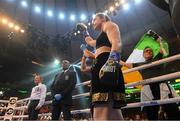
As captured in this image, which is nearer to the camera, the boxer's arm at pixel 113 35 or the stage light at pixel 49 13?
the boxer's arm at pixel 113 35

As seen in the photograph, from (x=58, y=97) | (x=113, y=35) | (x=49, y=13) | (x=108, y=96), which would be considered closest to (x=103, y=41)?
(x=113, y=35)

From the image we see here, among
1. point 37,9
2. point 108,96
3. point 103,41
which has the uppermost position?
point 37,9

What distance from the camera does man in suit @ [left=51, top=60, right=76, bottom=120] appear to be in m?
4.29

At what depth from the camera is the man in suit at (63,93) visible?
4.29 m

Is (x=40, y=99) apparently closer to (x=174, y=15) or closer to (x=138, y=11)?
(x=174, y=15)

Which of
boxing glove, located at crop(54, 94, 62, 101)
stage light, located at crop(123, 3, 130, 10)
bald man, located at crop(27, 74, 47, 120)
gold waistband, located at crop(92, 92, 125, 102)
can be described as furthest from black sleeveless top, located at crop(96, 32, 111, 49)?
stage light, located at crop(123, 3, 130, 10)

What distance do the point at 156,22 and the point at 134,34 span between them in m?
1.46

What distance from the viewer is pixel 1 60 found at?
45.1 feet

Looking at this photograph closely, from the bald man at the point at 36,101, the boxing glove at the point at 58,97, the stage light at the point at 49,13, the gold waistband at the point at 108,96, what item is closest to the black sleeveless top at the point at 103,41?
the gold waistband at the point at 108,96

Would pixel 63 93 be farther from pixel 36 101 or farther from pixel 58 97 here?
pixel 36 101

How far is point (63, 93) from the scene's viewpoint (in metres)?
4.36

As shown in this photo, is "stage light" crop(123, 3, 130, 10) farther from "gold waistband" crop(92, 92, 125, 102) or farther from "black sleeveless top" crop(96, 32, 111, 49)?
"gold waistband" crop(92, 92, 125, 102)

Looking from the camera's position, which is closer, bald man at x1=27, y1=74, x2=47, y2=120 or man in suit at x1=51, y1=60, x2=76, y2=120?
man in suit at x1=51, y1=60, x2=76, y2=120

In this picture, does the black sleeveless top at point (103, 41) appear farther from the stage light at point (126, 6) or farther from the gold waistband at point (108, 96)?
the stage light at point (126, 6)
